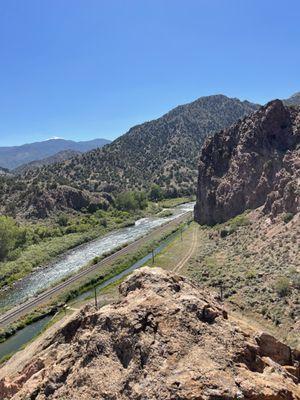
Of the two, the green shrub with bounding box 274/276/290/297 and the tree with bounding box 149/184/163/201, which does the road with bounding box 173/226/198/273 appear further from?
the tree with bounding box 149/184/163/201

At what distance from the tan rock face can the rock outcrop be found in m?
48.4

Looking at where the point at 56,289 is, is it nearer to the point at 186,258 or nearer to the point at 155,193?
the point at 186,258

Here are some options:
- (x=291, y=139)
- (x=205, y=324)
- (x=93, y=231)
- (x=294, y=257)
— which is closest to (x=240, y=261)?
(x=294, y=257)

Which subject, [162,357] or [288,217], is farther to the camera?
[288,217]

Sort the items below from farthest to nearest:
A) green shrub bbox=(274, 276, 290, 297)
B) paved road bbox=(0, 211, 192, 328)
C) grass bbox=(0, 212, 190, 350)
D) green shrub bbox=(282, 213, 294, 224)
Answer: green shrub bbox=(282, 213, 294, 224), paved road bbox=(0, 211, 192, 328), grass bbox=(0, 212, 190, 350), green shrub bbox=(274, 276, 290, 297)

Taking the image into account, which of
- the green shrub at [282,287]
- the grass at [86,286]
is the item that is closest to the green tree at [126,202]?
the grass at [86,286]

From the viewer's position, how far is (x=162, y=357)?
29.8ft

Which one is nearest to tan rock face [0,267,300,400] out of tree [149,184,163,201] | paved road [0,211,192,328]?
paved road [0,211,192,328]

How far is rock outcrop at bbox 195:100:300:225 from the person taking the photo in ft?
212

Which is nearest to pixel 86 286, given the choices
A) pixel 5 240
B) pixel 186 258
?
pixel 186 258

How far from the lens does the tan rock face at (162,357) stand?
8.45 meters

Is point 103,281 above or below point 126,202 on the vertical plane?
below

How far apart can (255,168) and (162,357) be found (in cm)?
7262

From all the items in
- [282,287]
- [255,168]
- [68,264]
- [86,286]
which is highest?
[255,168]
